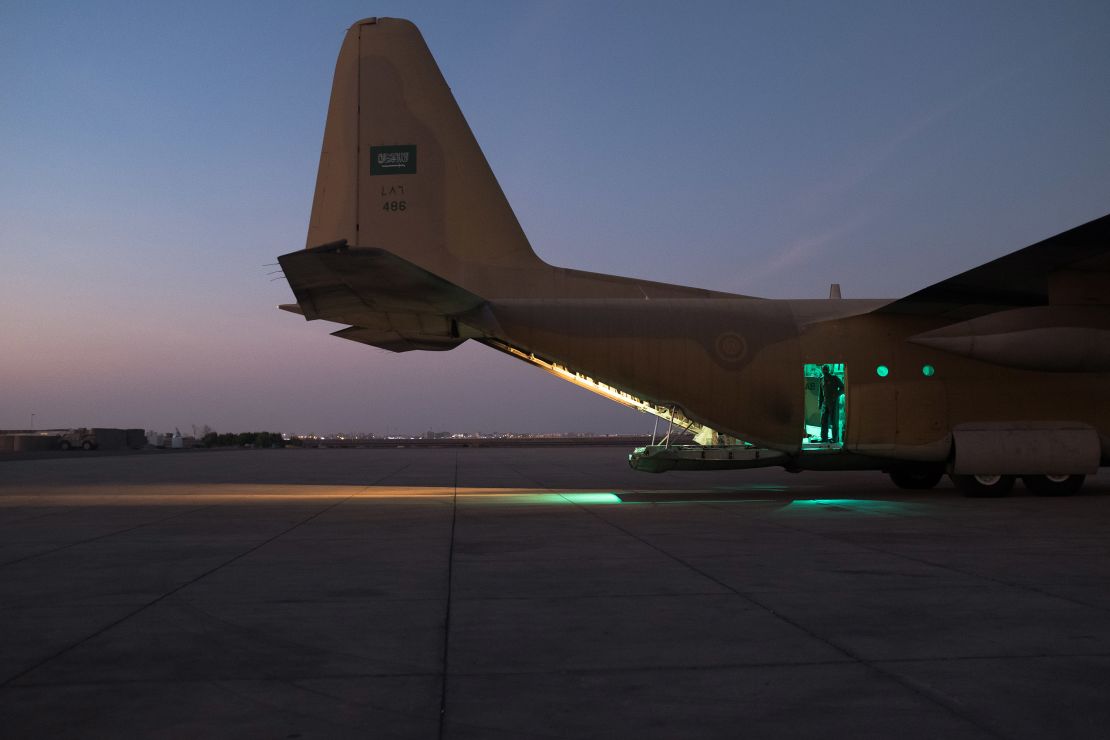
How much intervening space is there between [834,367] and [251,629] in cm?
1294

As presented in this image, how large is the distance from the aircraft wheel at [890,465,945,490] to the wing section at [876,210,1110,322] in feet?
11.0

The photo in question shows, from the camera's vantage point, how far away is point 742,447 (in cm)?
1648

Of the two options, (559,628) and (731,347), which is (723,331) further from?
(559,628)

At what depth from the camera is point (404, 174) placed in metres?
17.1

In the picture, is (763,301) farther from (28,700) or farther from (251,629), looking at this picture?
(28,700)

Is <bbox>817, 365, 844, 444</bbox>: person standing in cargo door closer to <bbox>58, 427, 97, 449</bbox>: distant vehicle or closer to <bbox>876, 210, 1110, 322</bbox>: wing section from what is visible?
<bbox>876, 210, 1110, 322</bbox>: wing section

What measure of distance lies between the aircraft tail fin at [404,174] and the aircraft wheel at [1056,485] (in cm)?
1030

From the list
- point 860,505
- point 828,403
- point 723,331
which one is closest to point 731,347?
point 723,331

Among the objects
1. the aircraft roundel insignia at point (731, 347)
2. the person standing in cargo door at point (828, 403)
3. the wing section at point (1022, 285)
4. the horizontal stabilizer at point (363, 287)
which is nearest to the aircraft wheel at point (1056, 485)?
the wing section at point (1022, 285)

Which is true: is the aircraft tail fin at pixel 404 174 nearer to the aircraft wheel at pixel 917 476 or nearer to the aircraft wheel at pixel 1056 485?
the aircraft wheel at pixel 917 476

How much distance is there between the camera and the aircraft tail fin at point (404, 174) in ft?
56.0

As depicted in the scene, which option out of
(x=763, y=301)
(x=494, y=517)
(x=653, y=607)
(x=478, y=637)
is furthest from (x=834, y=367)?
(x=478, y=637)

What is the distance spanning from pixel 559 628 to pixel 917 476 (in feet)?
48.1

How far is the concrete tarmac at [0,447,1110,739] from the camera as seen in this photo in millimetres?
4043
